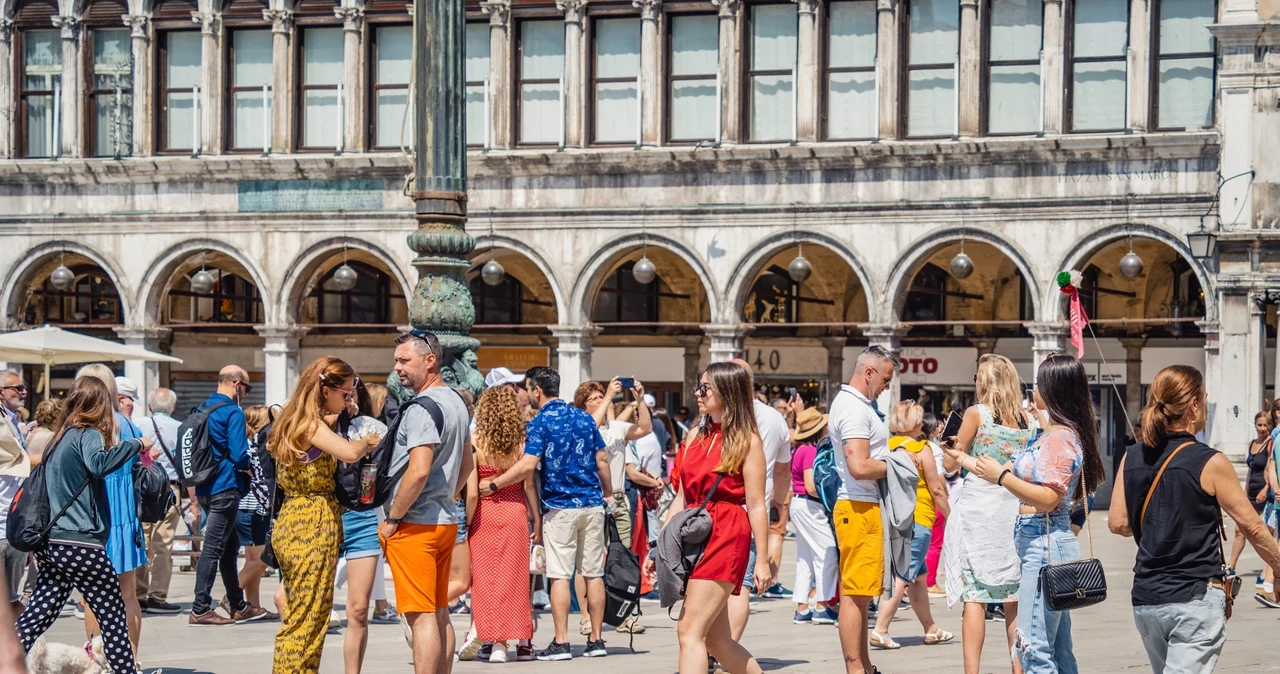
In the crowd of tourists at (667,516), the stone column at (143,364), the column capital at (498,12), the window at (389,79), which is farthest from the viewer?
the stone column at (143,364)

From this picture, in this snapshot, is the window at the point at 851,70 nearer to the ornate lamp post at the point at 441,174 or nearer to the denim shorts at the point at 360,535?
the ornate lamp post at the point at 441,174

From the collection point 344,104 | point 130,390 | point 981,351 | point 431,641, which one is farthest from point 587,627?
point 981,351

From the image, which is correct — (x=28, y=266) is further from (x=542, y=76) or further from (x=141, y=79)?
(x=542, y=76)

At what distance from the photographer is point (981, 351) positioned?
97.5 ft

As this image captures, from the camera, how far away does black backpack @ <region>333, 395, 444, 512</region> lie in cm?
820

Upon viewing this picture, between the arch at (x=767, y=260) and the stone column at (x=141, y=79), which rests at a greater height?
the stone column at (x=141, y=79)

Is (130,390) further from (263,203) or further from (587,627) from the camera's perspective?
(263,203)

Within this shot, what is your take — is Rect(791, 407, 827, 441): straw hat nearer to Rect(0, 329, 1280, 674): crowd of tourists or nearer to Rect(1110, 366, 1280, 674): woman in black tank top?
Rect(0, 329, 1280, 674): crowd of tourists

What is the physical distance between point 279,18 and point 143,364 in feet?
19.4

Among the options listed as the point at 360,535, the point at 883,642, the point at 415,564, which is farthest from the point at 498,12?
the point at 415,564

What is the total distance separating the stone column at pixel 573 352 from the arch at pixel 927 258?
4538 millimetres

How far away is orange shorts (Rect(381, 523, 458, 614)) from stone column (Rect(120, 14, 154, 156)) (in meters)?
21.3

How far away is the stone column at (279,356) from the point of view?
27.9 metres

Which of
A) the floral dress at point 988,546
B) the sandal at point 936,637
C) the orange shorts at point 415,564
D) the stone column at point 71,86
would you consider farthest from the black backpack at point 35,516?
the stone column at point 71,86
